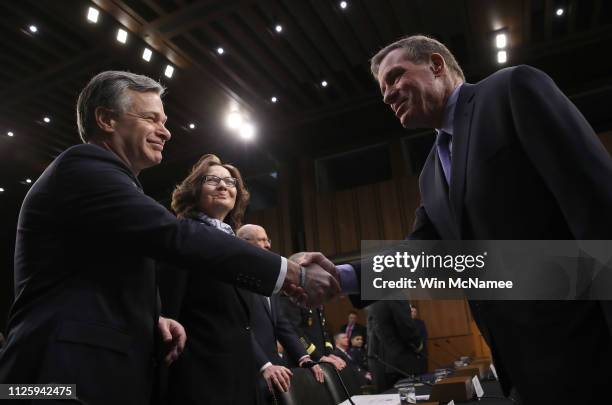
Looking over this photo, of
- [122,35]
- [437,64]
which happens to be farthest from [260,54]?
[437,64]

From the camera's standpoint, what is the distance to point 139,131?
4.56 ft

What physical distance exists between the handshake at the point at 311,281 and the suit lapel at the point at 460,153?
1.64ft

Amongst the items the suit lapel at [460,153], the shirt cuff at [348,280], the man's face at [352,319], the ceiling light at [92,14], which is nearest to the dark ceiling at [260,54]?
the ceiling light at [92,14]

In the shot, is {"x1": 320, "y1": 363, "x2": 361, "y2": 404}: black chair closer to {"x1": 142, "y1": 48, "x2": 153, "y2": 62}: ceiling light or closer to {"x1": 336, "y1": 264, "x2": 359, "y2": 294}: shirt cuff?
{"x1": 336, "y1": 264, "x2": 359, "y2": 294}: shirt cuff

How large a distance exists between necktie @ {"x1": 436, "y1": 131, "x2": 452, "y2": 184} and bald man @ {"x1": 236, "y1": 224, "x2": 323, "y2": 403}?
60 cm

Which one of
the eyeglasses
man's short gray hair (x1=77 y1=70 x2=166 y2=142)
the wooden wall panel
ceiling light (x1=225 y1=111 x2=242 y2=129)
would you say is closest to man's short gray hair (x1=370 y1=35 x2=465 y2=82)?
man's short gray hair (x1=77 y1=70 x2=166 y2=142)

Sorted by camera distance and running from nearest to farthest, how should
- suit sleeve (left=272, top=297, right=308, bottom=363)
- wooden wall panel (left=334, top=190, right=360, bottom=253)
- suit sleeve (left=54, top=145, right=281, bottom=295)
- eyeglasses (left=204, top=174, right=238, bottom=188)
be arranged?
suit sleeve (left=54, top=145, right=281, bottom=295)
eyeglasses (left=204, top=174, right=238, bottom=188)
suit sleeve (left=272, top=297, right=308, bottom=363)
wooden wall panel (left=334, top=190, right=360, bottom=253)

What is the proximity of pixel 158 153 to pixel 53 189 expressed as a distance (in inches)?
14.5

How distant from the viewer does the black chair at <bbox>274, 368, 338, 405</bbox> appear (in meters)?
1.82

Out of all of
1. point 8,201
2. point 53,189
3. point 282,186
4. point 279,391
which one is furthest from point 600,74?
point 8,201

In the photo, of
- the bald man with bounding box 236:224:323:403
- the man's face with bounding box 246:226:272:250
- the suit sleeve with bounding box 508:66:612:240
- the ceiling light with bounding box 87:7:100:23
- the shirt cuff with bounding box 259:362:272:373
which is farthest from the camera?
the ceiling light with bounding box 87:7:100:23

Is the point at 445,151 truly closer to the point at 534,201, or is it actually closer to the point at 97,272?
the point at 534,201

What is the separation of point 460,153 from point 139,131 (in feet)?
2.99

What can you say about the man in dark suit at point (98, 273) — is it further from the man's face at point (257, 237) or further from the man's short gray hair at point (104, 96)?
the man's face at point (257, 237)
